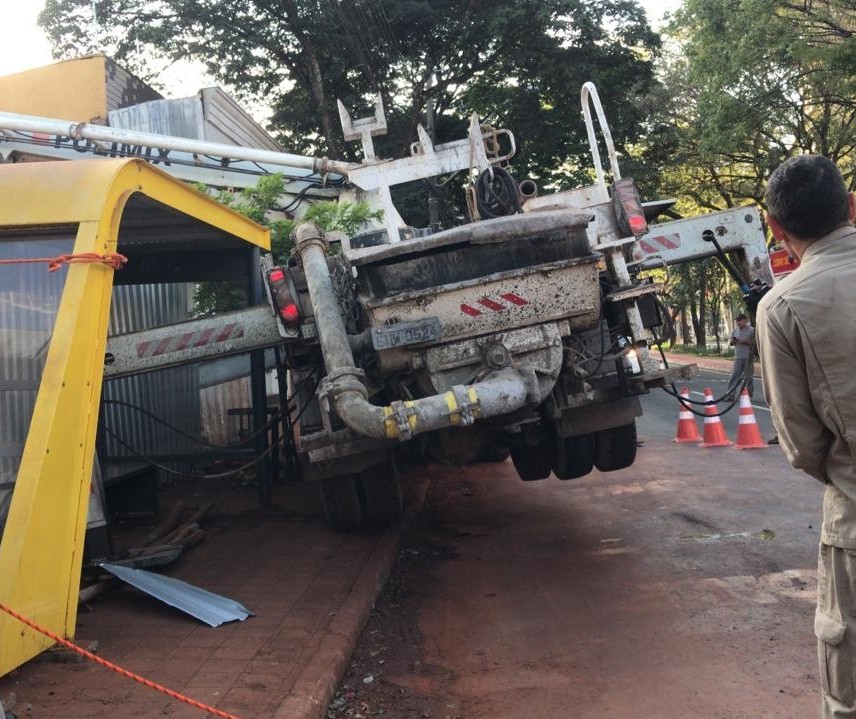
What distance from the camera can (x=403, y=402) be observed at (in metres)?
5.07

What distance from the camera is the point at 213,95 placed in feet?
51.0

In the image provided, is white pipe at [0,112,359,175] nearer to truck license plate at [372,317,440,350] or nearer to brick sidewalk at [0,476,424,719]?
brick sidewalk at [0,476,424,719]

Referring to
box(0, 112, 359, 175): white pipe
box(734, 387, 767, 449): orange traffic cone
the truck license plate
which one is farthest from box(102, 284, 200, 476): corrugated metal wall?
box(734, 387, 767, 449): orange traffic cone

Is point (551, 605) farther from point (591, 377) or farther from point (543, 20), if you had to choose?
point (543, 20)

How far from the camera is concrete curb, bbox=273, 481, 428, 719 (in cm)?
395

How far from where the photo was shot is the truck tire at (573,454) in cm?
681

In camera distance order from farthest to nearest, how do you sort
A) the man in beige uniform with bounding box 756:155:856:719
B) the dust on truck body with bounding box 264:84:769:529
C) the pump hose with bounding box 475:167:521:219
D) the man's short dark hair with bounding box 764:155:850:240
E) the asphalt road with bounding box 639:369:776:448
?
the asphalt road with bounding box 639:369:776:448
the pump hose with bounding box 475:167:521:219
the dust on truck body with bounding box 264:84:769:529
the man's short dark hair with bounding box 764:155:850:240
the man in beige uniform with bounding box 756:155:856:719

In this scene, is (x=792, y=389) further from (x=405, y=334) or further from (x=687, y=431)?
(x=687, y=431)

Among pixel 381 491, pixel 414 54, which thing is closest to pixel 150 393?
pixel 381 491

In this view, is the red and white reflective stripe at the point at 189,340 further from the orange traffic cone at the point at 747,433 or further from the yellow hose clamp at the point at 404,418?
the orange traffic cone at the point at 747,433

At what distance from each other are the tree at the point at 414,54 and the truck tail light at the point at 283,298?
13431mm

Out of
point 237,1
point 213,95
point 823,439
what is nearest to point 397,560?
point 823,439

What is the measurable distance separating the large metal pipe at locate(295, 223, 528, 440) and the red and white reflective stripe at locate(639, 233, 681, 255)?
93.0 inches

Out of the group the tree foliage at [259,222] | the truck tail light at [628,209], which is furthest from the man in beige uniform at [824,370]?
the tree foliage at [259,222]
